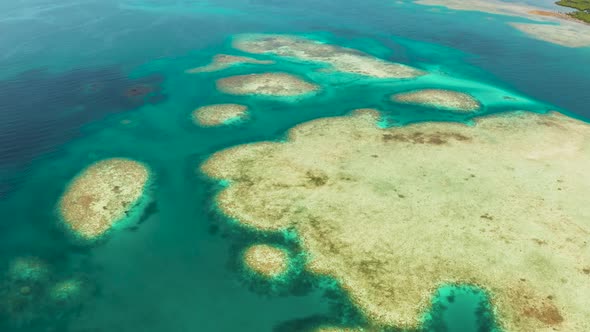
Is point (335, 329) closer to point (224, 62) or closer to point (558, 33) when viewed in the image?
point (224, 62)

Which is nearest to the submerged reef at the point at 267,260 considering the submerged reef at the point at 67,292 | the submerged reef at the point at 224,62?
the submerged reef at the point at 67,292

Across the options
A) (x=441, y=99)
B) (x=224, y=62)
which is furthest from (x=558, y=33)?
(x=224, y=62)

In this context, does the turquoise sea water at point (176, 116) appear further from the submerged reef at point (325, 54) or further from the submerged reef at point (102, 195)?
the submerged reef at point (325, 54)

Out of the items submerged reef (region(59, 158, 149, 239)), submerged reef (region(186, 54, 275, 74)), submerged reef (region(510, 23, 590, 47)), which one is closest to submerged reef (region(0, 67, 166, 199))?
submerged reef (region(59, 158, 149, 239))

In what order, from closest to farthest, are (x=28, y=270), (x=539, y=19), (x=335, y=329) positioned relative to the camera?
(x=335, y=329) → (x=28, y=270) → (x=539, y=19)

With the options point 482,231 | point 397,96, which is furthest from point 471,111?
point 482,231

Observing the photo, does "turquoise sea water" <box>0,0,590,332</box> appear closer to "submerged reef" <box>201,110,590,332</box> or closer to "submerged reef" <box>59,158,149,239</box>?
"submerged reef" <box>59,158,149,239</box>
